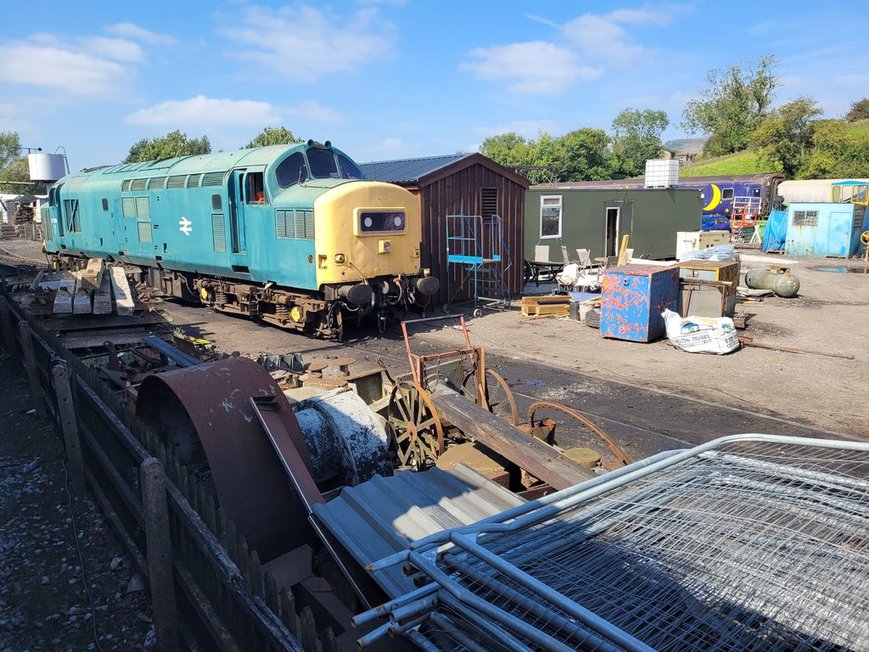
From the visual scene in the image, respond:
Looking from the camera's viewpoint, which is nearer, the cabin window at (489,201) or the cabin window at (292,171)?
the cabin window at (292,171)

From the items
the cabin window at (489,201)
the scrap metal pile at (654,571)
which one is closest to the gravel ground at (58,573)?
the scrap metal pile at (654,571)

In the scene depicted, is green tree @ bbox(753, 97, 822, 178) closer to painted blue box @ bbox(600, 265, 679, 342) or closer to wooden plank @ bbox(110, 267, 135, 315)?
painted blue box @ bbox(600, 265, 679, 342)

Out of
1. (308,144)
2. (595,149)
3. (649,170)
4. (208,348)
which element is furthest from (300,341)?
(595,149)

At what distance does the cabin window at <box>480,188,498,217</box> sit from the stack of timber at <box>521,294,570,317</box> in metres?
2.69

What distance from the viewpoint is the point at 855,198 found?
28.1 metres

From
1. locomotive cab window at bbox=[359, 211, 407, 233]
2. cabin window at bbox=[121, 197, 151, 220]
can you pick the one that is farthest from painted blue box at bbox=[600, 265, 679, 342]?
cabin window at bbox=[121, 197, 151, 220]

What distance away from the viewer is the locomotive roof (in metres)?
12.0

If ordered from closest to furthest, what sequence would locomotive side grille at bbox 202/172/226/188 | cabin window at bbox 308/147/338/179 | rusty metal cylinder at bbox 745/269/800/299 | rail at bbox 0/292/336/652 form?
rail at bbox 0/292/336/652
cabin window at bbox 308/147/338/179
locomotive side grille at bbox 202/172/226/188
rusty metal cylinder at bbox 745/269/800/299

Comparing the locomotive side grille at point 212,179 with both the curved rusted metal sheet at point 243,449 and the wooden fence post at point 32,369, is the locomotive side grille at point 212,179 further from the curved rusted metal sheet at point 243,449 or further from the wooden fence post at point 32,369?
the curved rusted metal sheet at point 243,449

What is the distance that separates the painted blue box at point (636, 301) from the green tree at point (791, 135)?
34.1 meters

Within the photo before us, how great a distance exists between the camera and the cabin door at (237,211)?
40.4 feet

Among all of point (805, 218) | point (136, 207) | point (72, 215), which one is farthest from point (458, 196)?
point (805, 218)

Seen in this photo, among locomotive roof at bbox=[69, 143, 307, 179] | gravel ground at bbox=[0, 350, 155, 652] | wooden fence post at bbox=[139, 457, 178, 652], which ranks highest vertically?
locomotive roof at bbox=[69, 143, 307, 179]

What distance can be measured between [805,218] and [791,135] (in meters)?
17.9
